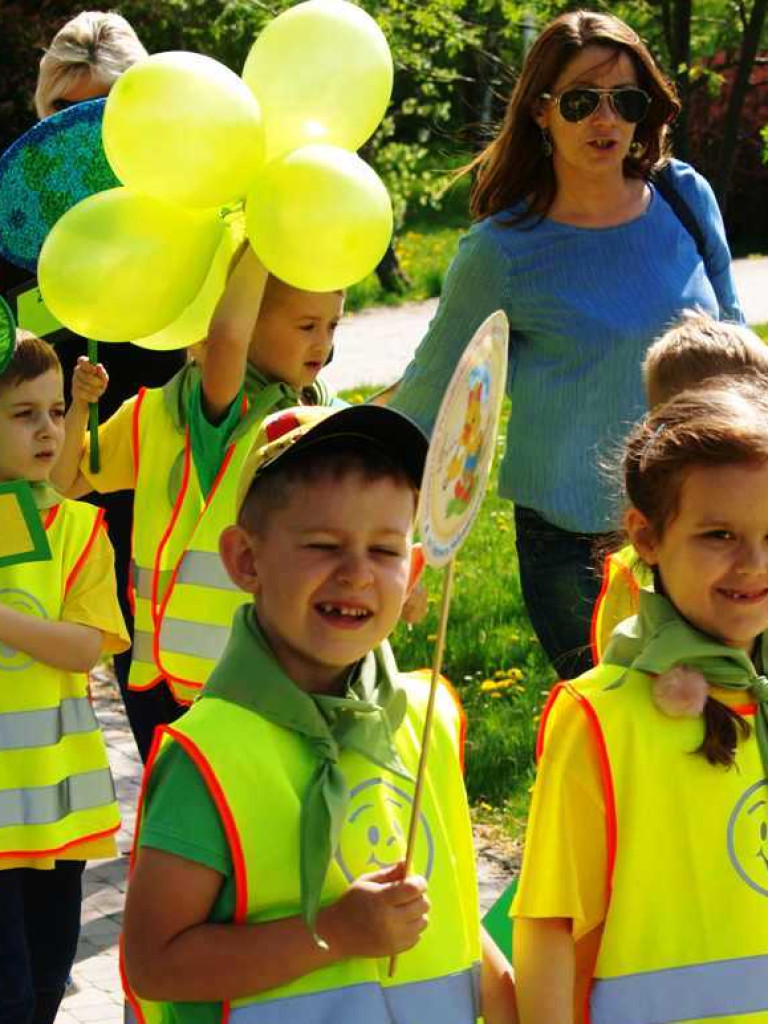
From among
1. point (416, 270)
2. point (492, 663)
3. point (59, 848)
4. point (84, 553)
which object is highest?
point (84, 553)

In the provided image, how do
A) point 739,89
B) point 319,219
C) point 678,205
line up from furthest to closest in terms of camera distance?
point 739,89
point 678,205
point 319,219

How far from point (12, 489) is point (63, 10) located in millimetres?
13082

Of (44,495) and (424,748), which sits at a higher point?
(424,748)

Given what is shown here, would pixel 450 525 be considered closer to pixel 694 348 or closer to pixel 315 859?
pixel 315 859

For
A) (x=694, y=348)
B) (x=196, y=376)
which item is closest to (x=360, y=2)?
(x=196, y=376)

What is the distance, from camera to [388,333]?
54.0ft

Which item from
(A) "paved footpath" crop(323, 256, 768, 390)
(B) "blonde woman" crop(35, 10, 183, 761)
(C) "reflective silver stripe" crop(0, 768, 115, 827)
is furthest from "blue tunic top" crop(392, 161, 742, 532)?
(A) "paved footpath" crop(323, 256, 768, 390)

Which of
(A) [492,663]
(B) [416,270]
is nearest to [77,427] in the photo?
(A) [492,663]

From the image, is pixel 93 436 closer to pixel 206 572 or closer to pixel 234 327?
pixel 206 572

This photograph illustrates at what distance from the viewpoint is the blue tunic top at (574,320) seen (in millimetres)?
4531

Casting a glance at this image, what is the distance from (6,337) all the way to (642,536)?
1597 mm

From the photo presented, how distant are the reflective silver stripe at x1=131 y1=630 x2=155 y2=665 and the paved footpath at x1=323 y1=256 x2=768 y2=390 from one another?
8.60m

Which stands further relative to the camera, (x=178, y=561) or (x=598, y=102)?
(x=598, y=102)

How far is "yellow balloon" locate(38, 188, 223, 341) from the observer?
373cm
